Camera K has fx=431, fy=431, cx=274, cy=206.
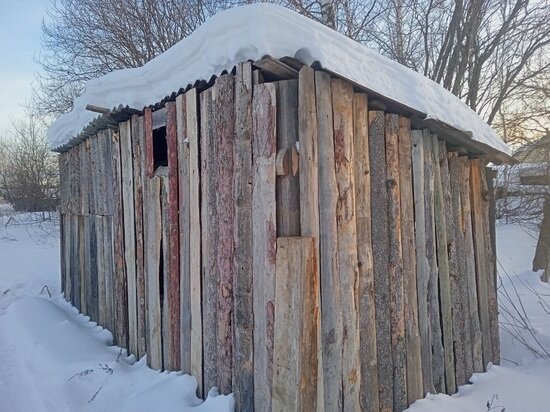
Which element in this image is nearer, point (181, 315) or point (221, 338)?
point (221, 338)

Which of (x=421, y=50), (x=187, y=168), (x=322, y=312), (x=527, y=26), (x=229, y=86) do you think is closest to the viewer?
(x=322, y=312)

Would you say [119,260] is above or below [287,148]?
below

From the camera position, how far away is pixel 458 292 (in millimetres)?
3521

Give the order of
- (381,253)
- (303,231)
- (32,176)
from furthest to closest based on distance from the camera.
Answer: (32,176) < (381,253) < (303,231)

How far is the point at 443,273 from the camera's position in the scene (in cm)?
330

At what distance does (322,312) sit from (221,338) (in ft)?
2.30

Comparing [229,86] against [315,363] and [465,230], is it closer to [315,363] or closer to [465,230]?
[315,363]

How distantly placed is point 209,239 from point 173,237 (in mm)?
541

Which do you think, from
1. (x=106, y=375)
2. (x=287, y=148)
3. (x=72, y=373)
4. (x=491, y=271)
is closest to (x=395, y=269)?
(x=287, y=148)

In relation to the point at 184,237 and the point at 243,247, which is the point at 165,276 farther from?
the point at 243,247

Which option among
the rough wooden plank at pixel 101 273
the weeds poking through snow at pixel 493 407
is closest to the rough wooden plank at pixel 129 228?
the rough wooden plank at pixel 101 273

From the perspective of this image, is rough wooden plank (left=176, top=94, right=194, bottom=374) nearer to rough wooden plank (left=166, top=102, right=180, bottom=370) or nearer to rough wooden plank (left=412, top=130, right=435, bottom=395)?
rough wooden plank (left=166, top=102, right=180, bottom=370)

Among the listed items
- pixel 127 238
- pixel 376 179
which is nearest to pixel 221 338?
pixel 376 179

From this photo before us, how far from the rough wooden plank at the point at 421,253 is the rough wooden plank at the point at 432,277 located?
6cm
